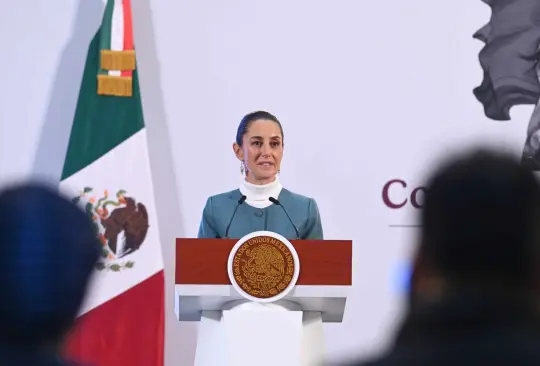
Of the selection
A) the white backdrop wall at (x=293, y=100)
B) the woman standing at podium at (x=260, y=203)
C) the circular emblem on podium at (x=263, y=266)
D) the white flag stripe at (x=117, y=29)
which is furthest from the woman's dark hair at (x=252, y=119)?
the white backdrop wall at (x=293, y=100)

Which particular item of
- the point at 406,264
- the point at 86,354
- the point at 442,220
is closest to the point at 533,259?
the point at 442,220

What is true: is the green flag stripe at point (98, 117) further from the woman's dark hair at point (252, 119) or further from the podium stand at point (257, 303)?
the podium stand at point (257, 303)

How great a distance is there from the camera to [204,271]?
3561mm

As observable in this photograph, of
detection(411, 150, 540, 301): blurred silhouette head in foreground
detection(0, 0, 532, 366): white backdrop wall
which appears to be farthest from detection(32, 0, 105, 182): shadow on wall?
detection(411, 150, 540, 301): blurred silhouette head in foreground

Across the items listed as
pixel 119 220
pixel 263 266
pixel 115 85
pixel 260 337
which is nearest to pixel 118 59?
pixel 115 85

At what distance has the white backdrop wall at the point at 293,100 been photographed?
5.80 metres

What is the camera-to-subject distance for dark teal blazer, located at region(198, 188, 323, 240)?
422 cm

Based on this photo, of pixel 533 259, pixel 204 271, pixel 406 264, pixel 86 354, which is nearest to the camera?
pixel 533 259

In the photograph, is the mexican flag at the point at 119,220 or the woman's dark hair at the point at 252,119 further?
the mexican flag at the point at 119,220

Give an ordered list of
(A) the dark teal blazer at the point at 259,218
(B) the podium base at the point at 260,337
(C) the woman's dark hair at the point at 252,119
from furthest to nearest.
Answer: (C) the woman's dark hair at the point at 252,119 < (A) the dark teal blazer at the point at 259,218 < (B) the podium base at the point at 260,337

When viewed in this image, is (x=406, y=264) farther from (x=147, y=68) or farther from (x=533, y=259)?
(x=147, y=68)

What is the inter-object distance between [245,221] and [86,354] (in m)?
1.58

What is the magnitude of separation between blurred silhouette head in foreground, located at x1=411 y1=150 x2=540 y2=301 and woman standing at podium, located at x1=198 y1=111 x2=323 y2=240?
3.00 metres

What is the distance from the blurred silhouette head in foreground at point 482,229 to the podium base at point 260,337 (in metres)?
2.40
